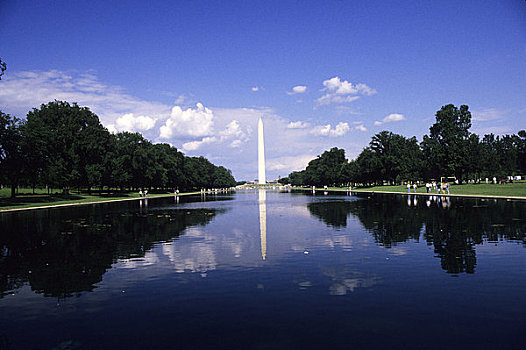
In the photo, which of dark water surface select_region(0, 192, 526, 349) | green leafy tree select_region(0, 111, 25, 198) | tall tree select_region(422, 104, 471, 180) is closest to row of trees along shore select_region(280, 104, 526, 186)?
tall tree select_region(422, 104, 471, 180)

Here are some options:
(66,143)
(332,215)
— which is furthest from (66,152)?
(332,215)

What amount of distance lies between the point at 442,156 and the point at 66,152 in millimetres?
89990

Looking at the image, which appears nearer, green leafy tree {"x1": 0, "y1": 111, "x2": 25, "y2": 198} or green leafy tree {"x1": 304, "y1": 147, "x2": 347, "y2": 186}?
green leafy tree {"x1": 0, "y1": 111, "x2": 25, "y2": 198}

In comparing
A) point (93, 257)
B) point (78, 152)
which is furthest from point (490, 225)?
point (78, 152)

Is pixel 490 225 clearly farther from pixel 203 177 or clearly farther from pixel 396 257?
pixel 203 177

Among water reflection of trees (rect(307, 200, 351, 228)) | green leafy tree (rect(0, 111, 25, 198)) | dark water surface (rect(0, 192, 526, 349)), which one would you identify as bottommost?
dark water surface (rect(0, 192, 526, 349))

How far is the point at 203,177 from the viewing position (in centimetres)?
17888

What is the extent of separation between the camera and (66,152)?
73.5 m

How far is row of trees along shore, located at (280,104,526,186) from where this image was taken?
93.6 meters

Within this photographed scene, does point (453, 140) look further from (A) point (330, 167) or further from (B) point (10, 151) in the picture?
(B) point (10, 151)

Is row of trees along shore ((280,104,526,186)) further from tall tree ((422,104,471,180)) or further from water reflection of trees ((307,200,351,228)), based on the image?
water reflection of trees ((307,200,351,228))

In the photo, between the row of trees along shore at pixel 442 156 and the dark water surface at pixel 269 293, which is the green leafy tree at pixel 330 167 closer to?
the row of trees along shore at pixel 442 156

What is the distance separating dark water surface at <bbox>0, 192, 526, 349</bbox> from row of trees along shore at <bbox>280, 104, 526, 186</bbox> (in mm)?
82431

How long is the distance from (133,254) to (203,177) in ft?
538
